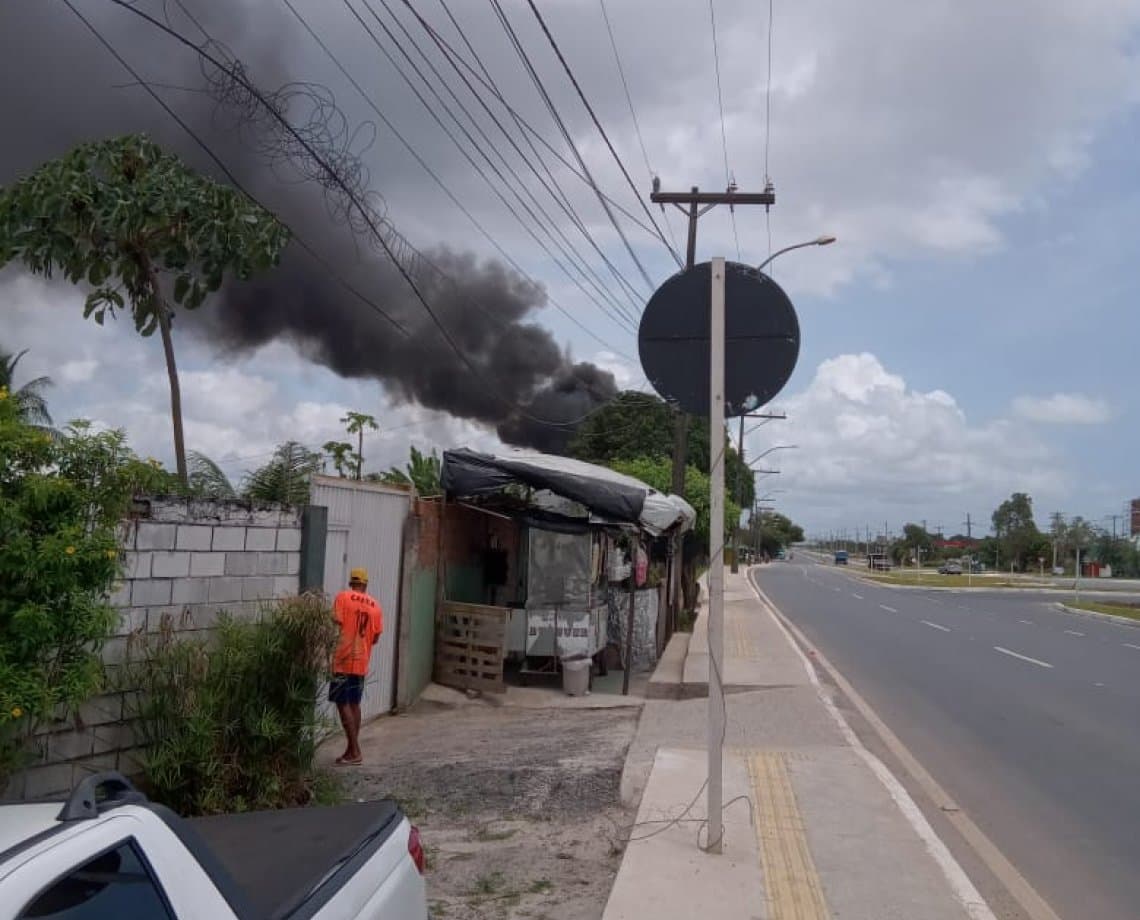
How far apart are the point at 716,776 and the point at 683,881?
0.53 m

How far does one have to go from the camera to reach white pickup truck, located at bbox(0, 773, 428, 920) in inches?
81.2

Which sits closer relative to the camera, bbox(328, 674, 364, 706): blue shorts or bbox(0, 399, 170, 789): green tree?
bbox(0, 399, 170, 789): green tree

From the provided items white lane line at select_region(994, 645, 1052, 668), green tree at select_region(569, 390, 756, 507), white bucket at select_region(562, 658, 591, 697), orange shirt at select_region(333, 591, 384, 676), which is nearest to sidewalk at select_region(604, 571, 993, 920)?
white bucket at select_region(562, 658, 591, 697)

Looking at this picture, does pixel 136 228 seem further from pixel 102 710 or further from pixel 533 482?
pixel 533 482

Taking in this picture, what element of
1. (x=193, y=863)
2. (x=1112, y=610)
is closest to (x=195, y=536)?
(x=193, y=863)

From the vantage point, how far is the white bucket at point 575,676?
11.8 m

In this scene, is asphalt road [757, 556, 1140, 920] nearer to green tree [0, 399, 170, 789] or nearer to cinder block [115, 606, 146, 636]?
green tree [0, 399, 170, 789]

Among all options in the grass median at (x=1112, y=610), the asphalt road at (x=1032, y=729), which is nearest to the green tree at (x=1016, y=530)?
the grass median at (x=1112, y=610)

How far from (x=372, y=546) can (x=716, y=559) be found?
507cm

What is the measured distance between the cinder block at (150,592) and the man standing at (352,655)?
1.72m

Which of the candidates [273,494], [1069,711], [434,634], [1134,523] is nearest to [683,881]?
[273,494]

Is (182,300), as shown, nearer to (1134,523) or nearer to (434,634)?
(434,634)

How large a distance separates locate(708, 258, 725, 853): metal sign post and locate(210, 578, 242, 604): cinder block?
3288 mm

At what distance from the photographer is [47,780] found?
5355 millimetres
